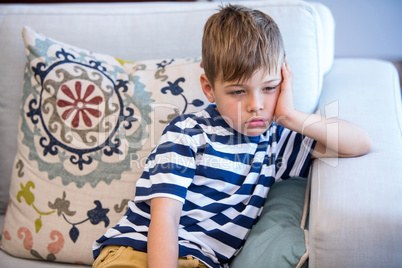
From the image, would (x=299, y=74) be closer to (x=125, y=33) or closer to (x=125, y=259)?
(x=125, y=33)

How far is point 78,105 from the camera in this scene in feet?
3.70

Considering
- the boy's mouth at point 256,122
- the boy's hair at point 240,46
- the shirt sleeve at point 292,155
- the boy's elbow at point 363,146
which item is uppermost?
the boy's hair at point 240,46

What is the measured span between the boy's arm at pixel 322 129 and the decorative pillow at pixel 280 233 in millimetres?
121

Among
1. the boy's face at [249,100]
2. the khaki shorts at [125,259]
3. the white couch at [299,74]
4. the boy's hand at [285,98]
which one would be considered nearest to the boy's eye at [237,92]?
the boy's face at [249,100]

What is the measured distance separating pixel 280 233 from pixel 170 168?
29 centimetres

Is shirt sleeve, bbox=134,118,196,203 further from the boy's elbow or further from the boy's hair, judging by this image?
the boy's elbow

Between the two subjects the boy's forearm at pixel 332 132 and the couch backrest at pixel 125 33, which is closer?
the boy's forearm at pixel 332 132

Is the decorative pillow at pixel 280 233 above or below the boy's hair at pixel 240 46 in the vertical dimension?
below

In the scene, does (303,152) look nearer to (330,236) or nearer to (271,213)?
(271,213)

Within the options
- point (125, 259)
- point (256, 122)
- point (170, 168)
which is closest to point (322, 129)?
point (256, 122)

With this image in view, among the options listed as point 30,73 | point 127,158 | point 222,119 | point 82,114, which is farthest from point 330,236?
point 30,73

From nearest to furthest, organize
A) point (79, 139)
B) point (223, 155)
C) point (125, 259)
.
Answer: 1. point (125, 259)
2. point (223, 155)
3. point (79, 139)

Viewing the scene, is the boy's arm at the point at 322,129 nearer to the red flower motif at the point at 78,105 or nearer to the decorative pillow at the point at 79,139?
the decorative pillow at the point at 79,139

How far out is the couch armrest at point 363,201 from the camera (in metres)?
0.75
